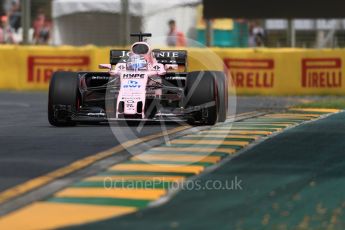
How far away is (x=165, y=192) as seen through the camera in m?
8.64

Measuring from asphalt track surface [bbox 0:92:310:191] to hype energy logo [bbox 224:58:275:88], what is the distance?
21.2 feet

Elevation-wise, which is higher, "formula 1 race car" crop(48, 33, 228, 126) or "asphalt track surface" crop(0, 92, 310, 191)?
"formula 1 race car" crop(48, 33, 228, 126)

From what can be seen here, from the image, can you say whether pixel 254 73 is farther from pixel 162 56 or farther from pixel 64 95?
pixel 64 95

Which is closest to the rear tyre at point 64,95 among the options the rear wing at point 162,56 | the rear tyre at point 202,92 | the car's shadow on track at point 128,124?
the car's shadow on track at point 128,124

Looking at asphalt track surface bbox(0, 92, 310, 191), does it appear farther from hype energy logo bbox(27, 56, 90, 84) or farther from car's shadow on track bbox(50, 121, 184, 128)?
hype energy logo bbox(27, 56, 90, 84)

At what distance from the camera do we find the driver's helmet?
48.9ft

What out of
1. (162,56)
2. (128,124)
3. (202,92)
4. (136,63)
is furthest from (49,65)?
(202,92)

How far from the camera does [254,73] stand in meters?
26.5

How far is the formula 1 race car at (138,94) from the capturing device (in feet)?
48.0

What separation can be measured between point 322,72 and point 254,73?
170cm

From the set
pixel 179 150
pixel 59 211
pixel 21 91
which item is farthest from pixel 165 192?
pixel 21 91

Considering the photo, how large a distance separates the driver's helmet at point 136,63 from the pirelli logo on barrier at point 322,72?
Result: 11818mm

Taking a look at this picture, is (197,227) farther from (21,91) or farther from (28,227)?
(21,91)

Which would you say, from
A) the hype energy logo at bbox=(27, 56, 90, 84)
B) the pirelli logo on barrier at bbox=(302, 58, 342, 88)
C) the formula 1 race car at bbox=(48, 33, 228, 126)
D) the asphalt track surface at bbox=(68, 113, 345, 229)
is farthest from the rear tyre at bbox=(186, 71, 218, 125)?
the hype energy logo at bbox=(27, 56, 90, 84)
